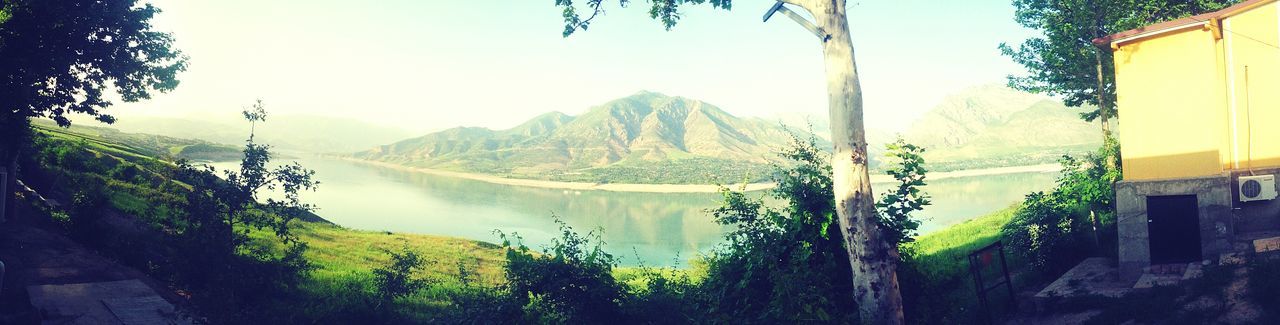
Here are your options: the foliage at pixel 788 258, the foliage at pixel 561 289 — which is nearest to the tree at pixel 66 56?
the foliage at pixel 561 289

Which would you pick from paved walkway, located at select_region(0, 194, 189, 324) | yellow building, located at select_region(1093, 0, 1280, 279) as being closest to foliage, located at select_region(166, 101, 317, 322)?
paved walkway, located at select_region(0, 194, 189, 324)

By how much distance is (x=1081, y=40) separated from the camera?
65.3 ft

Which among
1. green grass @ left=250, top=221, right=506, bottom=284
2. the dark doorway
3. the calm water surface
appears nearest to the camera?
the dark doorway

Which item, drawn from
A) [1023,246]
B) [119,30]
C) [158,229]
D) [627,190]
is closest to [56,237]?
[158,229]

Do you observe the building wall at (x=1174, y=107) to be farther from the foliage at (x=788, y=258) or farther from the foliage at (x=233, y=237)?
the foliage at (x=233, y=237)

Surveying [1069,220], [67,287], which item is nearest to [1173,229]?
[1069,220]

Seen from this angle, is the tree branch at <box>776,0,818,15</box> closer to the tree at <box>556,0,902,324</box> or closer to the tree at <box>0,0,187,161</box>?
the tree at <box>556,0,902,324</box>

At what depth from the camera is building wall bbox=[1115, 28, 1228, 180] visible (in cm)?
1128

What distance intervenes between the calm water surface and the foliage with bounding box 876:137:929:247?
48223mm

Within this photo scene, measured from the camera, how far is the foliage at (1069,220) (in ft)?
45.2

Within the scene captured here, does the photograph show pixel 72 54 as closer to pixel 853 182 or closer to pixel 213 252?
pixel 213 252

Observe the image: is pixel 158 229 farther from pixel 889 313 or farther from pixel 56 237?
pixel 889 313

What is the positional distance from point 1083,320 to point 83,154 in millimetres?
42068

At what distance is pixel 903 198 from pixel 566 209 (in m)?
124
